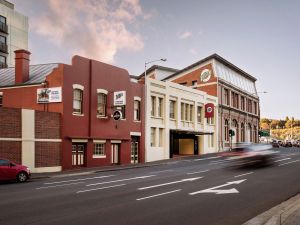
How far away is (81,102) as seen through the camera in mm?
34125

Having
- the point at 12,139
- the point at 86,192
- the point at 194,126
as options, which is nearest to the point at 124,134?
the point at 12,139

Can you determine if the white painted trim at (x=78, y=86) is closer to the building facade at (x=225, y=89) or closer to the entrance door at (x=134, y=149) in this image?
the entrance door at (x=134, y=149)

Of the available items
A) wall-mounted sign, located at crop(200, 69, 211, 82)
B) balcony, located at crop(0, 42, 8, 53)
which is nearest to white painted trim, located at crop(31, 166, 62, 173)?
balcony, located at crop(0, 42, 8, 53)

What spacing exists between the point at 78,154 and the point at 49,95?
550 centimetres

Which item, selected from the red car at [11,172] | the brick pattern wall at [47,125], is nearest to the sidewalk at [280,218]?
the red car at [11,172]

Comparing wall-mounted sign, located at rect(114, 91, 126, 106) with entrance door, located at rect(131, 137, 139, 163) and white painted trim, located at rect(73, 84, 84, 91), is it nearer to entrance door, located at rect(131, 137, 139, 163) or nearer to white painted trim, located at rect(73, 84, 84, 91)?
white painted trim, located at rect(73, 84, 84, 91)

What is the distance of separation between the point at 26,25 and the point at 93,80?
39194 mm

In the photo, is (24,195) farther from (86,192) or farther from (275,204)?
(275,204)

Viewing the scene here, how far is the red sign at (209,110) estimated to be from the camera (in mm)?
54828

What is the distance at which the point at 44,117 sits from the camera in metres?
30.7

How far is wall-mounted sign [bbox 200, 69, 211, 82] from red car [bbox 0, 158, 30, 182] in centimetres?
4424

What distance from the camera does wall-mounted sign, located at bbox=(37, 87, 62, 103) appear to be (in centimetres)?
3189

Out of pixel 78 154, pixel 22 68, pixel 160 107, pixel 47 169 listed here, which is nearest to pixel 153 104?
pixel 160 107

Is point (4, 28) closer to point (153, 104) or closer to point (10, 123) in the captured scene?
point (153, 104)
